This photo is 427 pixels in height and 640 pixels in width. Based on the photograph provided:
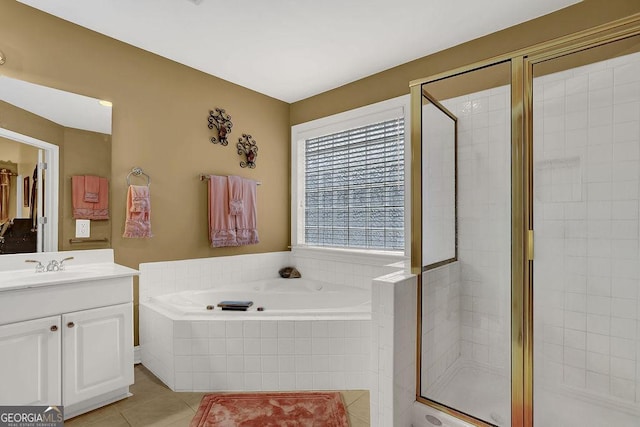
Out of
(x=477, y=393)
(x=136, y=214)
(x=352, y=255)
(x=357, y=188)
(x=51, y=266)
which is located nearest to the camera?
(x=477, y=393)

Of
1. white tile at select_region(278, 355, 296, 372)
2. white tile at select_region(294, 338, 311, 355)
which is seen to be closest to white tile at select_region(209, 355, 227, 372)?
white tile at select_region(278, 355, 296, 372)

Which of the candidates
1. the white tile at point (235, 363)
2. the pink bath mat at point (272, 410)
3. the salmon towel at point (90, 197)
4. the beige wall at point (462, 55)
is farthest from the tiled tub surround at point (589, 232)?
the salmon towel at point (90, 197)

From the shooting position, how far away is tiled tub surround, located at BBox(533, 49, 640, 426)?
5.62ft

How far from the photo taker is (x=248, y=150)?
347 centimetres

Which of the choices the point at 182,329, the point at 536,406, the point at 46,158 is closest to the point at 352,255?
the point at 182,329

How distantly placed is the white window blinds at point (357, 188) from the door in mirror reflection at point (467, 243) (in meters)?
0.83

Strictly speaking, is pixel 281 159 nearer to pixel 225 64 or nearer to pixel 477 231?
pixel 225 64

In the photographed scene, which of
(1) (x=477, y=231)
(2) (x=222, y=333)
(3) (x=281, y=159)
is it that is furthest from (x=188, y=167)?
(1) (x=477, y=231)

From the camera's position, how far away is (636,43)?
1.51 m

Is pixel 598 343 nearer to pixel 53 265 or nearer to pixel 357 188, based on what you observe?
pixel 357 188

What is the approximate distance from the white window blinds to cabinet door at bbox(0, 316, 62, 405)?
7.89 feet

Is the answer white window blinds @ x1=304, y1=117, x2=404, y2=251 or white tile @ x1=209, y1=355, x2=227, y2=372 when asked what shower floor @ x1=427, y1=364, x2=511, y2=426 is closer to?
white window blinds @ x1=304, y1=117, x2=404, y2=251

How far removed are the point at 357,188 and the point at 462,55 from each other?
1.45m

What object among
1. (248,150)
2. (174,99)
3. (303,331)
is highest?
(174,99)
